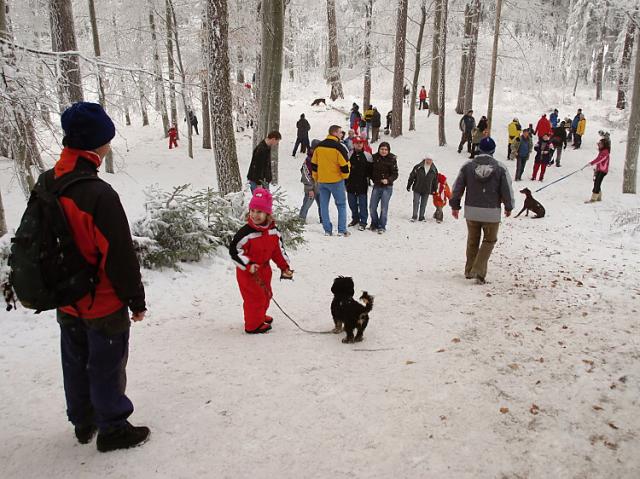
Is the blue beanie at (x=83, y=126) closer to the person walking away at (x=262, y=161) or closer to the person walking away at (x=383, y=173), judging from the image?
the person walking away at (x=262, y=161)

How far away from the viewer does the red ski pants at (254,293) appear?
183 inches

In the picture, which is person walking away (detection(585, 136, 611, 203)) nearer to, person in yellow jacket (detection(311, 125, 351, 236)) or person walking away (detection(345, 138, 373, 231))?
person walking away (detection(345, 138, 373, 231))

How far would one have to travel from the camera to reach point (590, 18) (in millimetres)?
38594

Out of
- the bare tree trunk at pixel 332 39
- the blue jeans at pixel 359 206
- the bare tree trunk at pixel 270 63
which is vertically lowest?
the blue jeans at pixel 359 206

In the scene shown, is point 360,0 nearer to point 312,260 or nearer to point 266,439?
point 312,260

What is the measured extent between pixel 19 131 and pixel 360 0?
94.8 feet

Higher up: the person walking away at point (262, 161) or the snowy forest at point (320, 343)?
the person walking away at point (262, 161)

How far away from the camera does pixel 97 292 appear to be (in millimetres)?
2590

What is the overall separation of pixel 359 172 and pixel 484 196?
4.02 metres

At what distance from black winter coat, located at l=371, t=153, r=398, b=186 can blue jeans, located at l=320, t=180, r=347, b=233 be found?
1136 millimetres

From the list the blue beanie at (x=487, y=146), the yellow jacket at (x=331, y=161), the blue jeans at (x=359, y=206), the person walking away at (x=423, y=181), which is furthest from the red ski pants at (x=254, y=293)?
the person walking away at (x=423, y=181)

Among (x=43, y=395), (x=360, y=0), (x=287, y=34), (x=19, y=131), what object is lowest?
(x=43, y=395)

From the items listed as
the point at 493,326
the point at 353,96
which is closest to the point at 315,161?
the point at 493,326

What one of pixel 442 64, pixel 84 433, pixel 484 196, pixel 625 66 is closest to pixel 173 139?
pixel 442 64
